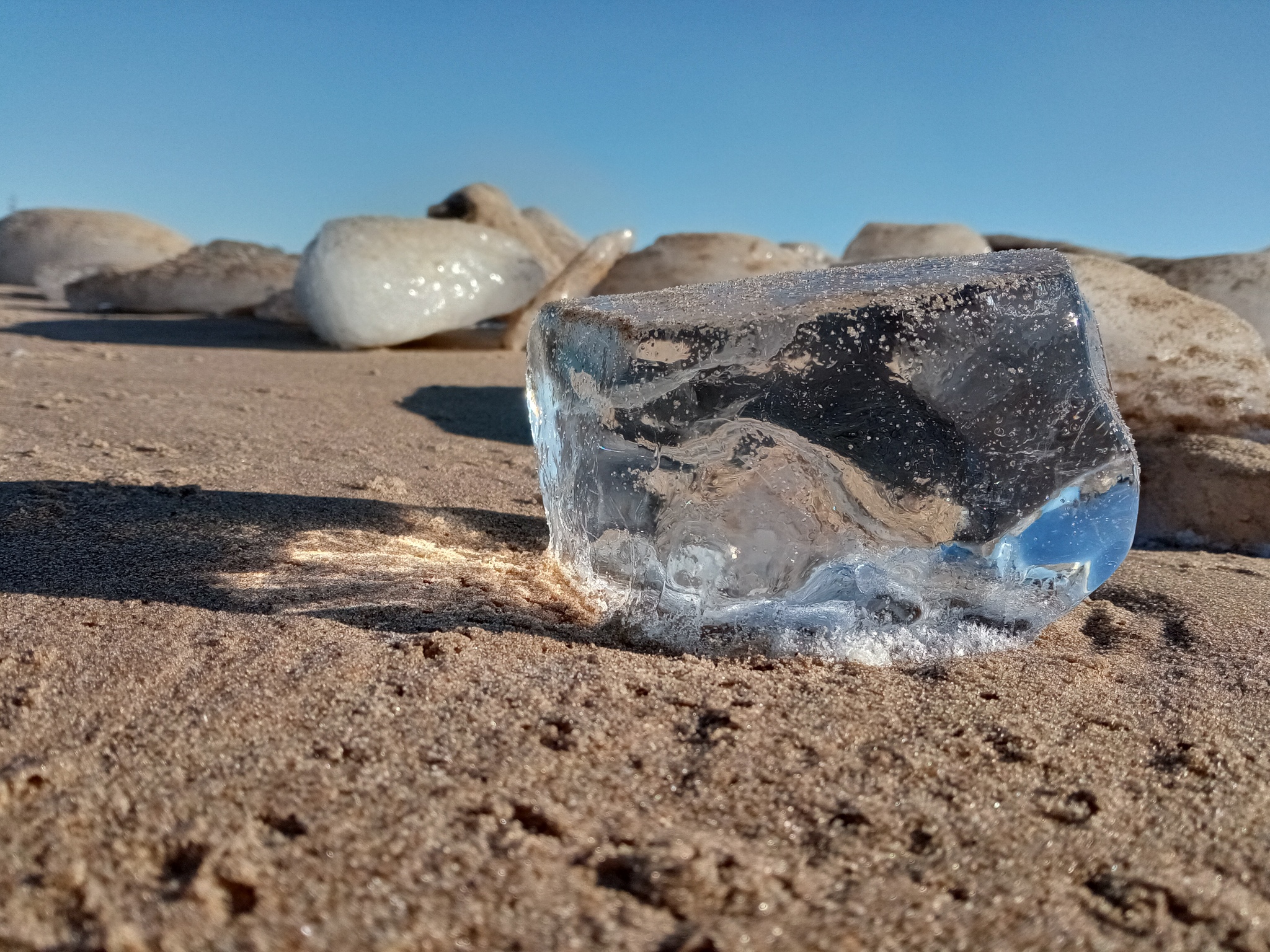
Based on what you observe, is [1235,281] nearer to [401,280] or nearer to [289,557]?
[401,280]

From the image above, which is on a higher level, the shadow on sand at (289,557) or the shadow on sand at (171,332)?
the shadow on sand at (171,332)

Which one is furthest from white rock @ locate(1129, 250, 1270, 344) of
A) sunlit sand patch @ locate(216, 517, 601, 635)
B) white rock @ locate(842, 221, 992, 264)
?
sunlit sand patch @ locate(216, 517, 601, 635)

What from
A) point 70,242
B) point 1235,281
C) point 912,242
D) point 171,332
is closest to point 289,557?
point 1235,281

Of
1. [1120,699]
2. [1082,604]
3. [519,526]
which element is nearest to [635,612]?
[519,526]

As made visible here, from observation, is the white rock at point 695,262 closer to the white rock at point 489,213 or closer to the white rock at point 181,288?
the white rock at point 489,213

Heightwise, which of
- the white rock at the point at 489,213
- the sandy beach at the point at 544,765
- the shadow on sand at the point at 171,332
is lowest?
the sandy beach at the point at 544,765

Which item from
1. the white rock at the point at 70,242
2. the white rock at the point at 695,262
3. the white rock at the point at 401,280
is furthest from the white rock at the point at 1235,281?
the white rock at the point at 70,242
